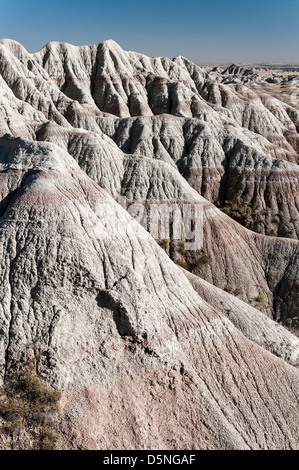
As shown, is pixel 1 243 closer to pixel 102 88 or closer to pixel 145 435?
pixel 145 435

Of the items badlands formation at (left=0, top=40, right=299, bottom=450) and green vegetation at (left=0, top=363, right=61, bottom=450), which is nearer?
green vegetation at (left=0, top=363, right=61, bottom=450)

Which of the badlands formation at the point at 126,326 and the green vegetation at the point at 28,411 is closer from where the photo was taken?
the green vegetation at the point at 28,411

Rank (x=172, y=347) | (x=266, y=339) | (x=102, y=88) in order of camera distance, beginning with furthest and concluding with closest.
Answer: (x=102, y=88) < (x=266, y=339) < (x=172, y=347)

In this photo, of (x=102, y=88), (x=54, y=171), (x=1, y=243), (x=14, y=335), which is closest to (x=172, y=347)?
(x=14, y=335)

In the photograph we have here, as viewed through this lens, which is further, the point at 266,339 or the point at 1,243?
the point at 266,339

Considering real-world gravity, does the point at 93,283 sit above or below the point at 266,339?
above

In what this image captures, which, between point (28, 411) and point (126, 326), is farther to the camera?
point (126, 326)

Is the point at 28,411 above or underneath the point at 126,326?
underneath

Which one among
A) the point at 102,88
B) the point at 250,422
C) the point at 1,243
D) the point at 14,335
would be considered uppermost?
the point at 102,88

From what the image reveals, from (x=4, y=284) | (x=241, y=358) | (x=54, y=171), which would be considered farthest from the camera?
(x=54, y=171)
